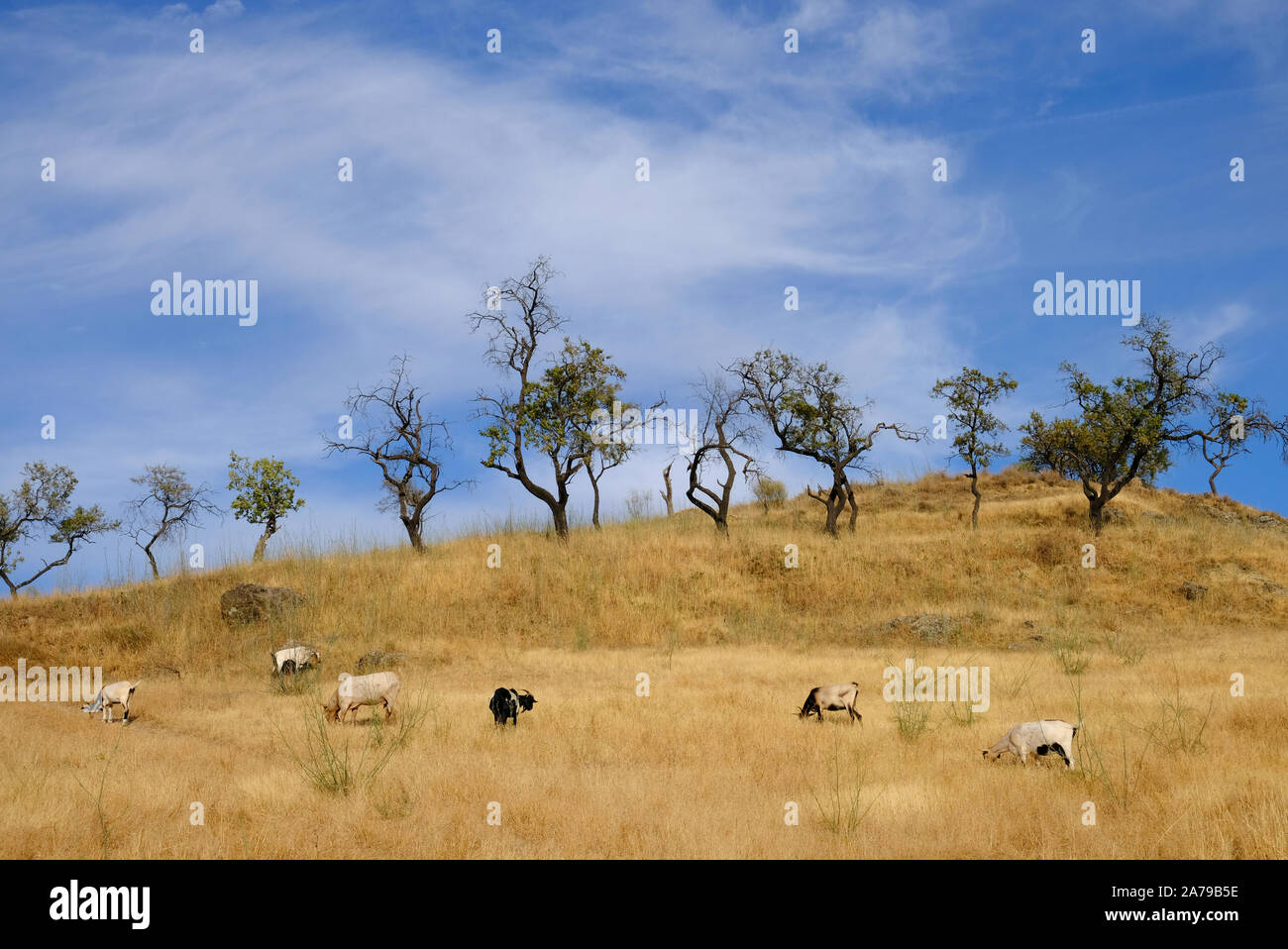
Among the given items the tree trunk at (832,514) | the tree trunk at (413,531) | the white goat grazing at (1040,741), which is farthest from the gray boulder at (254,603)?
the tree trunk at (832,514)

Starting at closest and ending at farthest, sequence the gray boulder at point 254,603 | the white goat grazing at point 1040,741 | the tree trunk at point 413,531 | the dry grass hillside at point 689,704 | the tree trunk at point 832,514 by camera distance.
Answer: the dry grass hillside at point 689,704 < the white goat grazing at point 1040,741 < the gray boulder at point 254,603 < the tree trunk at point 413,531 < the tree trunk at point 832,514

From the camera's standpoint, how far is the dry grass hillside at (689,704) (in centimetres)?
767

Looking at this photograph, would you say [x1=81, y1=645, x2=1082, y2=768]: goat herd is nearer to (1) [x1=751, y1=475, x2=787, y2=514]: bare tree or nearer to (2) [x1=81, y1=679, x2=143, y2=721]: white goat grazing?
(2) [x1=81, y1=679, x2=143, y2=721]: white goat grazing

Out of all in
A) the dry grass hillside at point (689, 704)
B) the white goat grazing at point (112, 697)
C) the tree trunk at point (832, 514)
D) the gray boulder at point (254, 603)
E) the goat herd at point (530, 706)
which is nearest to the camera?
the dry grass hillside at point (689, 704)

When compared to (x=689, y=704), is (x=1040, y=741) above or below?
above

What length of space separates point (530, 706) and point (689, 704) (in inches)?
110

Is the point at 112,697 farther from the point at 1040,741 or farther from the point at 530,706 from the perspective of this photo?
the point at 1040,741

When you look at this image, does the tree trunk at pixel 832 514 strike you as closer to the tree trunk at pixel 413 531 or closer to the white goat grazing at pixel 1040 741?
the tree trunk at pixel 413 531

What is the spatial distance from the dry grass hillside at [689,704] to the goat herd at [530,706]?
0.38m

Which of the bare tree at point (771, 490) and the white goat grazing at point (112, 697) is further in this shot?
the bare tree at point (771, 490)

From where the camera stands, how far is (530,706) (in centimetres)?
1370

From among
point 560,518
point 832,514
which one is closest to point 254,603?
point 560,518
